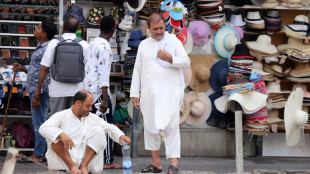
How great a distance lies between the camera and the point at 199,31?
11492 millimetres

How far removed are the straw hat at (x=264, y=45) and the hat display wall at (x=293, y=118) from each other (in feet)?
4.50

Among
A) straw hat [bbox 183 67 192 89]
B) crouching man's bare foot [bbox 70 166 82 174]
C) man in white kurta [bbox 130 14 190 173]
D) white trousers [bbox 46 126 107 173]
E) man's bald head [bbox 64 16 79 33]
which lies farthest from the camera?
straw hat [bbox 183 67 192 89]

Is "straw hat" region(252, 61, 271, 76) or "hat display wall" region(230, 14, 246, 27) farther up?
"hat display wall" region(230, 14, 246, 27)

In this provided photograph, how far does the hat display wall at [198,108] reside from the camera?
11.6 meters

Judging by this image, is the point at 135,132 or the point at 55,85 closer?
the point at 55,85

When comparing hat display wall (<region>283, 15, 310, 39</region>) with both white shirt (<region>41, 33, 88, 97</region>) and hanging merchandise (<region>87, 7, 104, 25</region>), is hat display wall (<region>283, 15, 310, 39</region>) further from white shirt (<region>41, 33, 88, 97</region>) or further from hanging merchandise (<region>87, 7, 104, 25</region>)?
white shirt (<region>41, 33, 88, 97</region>)

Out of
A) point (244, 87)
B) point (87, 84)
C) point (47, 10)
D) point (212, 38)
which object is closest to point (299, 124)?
point (244, 87)

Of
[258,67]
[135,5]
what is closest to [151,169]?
[135,5]

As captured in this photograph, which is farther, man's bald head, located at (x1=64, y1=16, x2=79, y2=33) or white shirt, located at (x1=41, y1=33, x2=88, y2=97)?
man's bald head, located at (x1=64, y1=16, x2=79, y2=33)

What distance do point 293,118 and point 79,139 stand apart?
3.56 metres

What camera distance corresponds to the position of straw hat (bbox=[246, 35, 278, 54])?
11648 millimetres

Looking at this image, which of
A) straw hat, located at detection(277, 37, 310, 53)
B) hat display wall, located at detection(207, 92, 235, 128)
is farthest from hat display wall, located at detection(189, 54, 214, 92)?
straw hat, located at detection(277, 37, 310, 53)

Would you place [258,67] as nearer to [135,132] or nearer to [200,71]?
[200,71]

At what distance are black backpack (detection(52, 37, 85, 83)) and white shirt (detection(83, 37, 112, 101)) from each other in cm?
10
